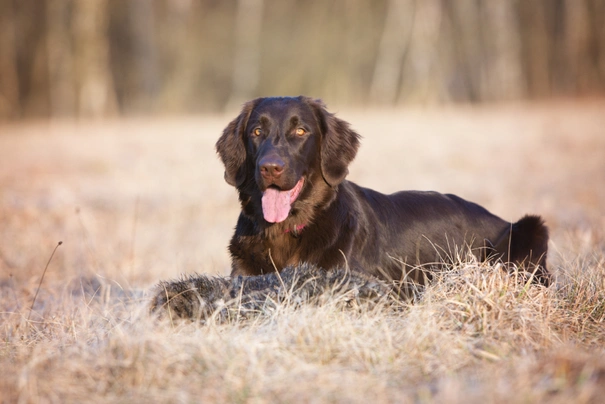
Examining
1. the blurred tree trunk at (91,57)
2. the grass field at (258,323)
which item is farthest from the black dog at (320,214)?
the blurred tree trunk at (91,57)

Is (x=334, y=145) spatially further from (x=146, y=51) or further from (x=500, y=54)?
(x=146, y=51)

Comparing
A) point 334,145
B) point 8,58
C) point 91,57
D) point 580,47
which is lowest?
point 334,145

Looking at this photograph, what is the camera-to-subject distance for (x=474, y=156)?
41.6ft

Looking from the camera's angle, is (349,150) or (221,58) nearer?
(349,150)

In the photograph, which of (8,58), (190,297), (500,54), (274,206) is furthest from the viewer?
(8,58)

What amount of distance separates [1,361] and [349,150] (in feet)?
8.48

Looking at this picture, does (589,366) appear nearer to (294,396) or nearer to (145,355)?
(294,396)

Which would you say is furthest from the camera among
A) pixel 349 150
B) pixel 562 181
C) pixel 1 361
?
pixel 562 181

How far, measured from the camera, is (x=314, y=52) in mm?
27656

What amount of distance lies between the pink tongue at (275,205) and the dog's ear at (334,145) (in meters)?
0.36

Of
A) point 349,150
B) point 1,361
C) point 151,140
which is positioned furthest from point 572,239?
point 151,140

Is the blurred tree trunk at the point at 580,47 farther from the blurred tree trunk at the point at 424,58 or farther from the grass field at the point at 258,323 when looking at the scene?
the grass field at the point at 258,323

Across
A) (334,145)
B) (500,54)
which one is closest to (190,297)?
(334,145)

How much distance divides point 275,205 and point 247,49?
24.4 m
